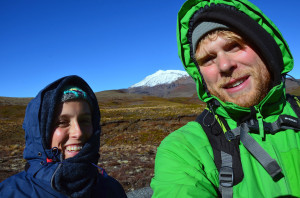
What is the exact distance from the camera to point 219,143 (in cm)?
188

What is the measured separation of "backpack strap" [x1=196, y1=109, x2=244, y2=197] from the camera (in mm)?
1629

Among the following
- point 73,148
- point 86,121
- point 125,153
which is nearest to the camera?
point 73,148

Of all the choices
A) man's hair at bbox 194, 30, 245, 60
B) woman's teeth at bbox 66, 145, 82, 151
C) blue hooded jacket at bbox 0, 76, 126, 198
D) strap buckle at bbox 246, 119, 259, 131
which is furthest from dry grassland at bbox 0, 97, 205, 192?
man's hair at bbox 194, 30, 245, 60

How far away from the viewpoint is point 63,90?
314cm

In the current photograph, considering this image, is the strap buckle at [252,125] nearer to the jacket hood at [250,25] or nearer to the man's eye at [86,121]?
the jacket hood at [250,25]

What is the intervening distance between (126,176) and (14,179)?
5.04 meters

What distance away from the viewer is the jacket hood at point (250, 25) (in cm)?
214

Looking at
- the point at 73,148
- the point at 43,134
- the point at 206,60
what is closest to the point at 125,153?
the point at 73,148

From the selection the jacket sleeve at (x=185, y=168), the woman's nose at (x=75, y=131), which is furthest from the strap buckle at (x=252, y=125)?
the woman's nose at (x=75, y=131)

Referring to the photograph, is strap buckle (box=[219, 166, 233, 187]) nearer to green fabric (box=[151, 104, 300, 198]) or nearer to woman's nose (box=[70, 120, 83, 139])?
green fabric (box=[151, 104, 300, 198])

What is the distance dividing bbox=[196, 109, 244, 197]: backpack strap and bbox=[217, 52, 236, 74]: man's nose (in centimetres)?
47

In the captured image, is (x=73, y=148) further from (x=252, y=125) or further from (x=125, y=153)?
(x=125, y=153)

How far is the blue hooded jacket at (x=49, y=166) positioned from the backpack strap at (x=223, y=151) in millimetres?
1799

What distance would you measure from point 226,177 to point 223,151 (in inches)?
9.4
